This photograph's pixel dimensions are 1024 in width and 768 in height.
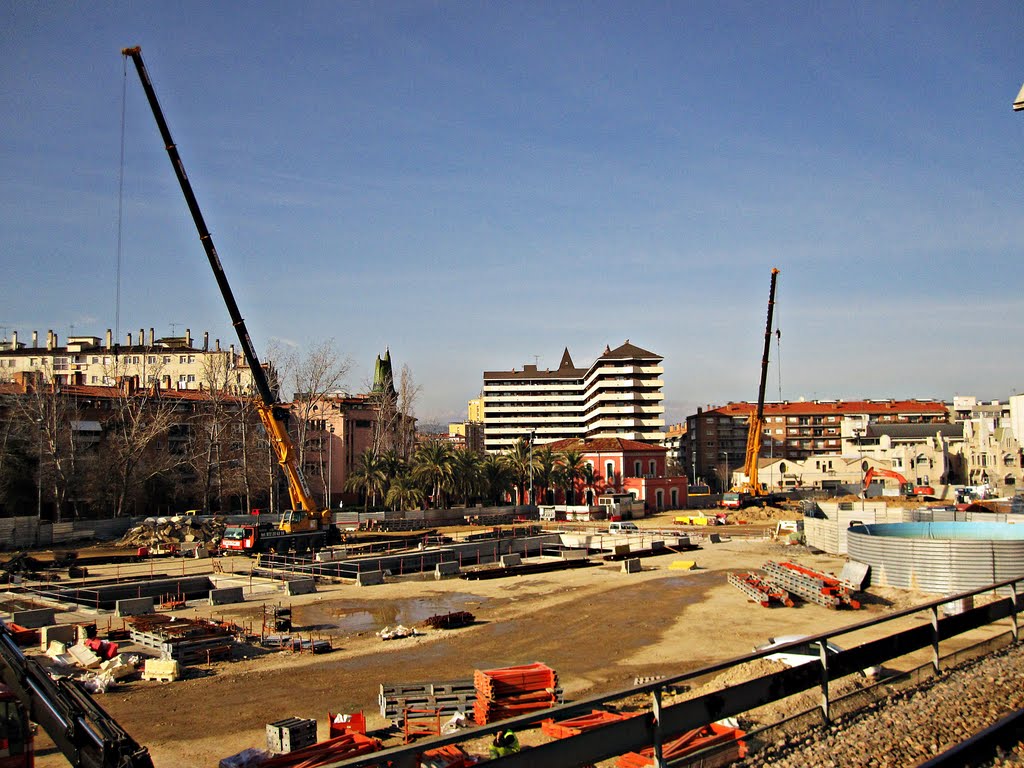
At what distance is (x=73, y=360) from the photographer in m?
113

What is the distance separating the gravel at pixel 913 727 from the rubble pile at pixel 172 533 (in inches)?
2094

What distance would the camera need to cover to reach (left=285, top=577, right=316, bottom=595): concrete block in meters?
37.3

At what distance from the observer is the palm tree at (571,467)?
88.0 meters

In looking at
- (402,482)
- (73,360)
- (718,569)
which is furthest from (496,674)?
(73,360)

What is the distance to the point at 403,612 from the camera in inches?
1282

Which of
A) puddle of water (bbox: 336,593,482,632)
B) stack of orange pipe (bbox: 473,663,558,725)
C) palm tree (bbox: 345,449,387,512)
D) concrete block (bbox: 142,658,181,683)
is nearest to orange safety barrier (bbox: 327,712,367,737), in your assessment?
stack of orange pipe (bbox: 473,663,558,725)

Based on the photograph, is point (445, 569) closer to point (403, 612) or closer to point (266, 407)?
point (403, 612)

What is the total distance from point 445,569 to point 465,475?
3319 centimetres

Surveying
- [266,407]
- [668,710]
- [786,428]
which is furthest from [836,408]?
[668,710]

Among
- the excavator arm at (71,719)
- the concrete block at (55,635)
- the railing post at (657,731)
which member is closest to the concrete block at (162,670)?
the concrete block at (55,635)

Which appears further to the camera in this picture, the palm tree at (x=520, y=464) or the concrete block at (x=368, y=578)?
the palm tree at (x=520, y=464)

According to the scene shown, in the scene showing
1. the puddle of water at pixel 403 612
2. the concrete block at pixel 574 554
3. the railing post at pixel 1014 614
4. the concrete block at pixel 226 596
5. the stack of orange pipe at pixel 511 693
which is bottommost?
the concrete block at pixel 574 554

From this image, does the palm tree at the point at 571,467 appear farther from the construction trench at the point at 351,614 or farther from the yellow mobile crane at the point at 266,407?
the yellow mobile crane at the point at 266,407

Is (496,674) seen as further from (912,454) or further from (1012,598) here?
(912,454)
